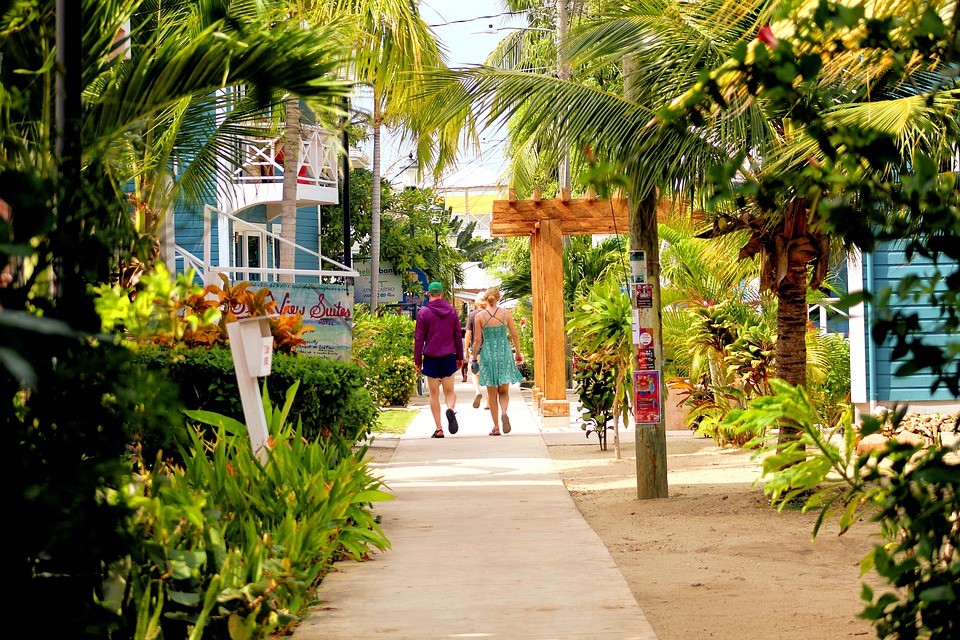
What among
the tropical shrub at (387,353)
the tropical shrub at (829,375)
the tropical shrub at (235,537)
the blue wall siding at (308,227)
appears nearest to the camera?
the tropical shrub at (235,537)

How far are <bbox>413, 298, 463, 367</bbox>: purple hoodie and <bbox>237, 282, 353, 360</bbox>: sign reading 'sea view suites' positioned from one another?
2.97 metres

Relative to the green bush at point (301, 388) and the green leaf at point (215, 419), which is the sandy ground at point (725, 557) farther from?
the green leaf at point (215, 419)

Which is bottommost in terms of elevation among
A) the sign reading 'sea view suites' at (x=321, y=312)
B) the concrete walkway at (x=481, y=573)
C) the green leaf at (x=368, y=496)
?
the concrete walkway at (x=481, y=573)

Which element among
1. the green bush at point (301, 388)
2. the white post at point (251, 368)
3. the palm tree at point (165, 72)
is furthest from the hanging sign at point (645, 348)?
the palm tree at point (165, 72)

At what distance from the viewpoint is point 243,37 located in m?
5.56

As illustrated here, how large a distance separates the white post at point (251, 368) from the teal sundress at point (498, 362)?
771 cm

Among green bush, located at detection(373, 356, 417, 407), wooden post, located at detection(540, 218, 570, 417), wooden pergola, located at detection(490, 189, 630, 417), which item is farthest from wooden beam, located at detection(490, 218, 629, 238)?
green bush, located at detection(373, 356, 417, 407)

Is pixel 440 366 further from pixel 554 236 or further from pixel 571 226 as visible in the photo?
pixel 571 226

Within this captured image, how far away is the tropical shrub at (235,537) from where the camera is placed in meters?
3.96

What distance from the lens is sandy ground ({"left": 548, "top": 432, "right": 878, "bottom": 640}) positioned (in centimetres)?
516

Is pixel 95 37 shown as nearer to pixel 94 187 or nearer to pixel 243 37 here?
pixel 243 37

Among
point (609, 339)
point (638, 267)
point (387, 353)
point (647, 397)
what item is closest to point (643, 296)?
point (638, 267)

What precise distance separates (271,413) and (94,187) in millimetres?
3905

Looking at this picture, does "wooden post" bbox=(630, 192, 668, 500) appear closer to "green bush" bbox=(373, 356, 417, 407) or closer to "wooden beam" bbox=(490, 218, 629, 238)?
"wooden beam" bbox=(490, 218, 629, 238)
